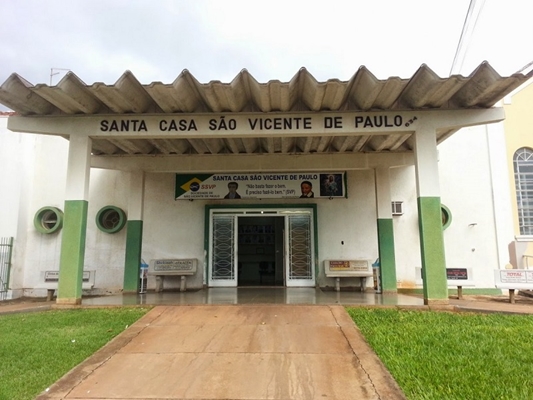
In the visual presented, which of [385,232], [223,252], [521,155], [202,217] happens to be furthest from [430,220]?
[202,217]

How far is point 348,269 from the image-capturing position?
35.2 ft

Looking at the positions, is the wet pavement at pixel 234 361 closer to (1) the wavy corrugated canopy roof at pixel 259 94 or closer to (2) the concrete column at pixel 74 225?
(2) the concrete column at pixel 74 225

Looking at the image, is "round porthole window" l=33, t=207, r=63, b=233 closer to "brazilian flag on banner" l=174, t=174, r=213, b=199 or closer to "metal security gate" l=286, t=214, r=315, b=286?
"brazilian flag on banner" l=174, t=174, r=213, b=199

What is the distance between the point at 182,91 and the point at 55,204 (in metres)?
6.72

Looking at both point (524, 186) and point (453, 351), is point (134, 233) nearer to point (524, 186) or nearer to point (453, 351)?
point (453, 351)

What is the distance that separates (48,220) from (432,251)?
33.4 ft

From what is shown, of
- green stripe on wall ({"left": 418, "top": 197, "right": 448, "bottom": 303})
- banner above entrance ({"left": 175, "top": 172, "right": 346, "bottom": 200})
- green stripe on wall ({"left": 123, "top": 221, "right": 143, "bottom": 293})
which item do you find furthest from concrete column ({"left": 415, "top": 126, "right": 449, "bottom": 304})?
green stripe on wall ({"left": 123, "top": 221, "right": 143, "bottom": 293})

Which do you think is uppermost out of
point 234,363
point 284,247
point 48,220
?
point 48,220

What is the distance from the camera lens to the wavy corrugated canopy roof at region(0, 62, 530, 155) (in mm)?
6523

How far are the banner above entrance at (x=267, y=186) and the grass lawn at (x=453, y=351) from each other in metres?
5.07

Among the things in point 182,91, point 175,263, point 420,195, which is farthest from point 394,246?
point 182,91

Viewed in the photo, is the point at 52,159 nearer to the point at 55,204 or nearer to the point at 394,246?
the point at 55,204

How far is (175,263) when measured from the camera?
35.8 feet

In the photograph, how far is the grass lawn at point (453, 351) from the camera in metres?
3.48
